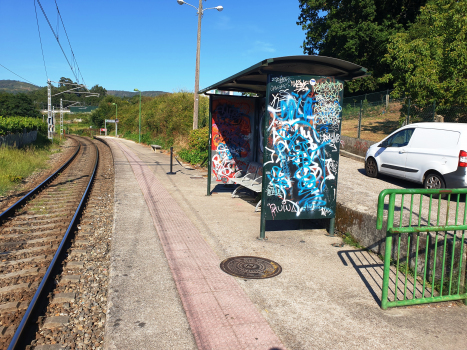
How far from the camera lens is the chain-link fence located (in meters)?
11.7

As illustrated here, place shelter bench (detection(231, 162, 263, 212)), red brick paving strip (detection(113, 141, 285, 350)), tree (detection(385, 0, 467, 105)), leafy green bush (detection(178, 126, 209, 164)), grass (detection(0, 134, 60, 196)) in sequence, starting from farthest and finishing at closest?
leafy green bush (detection(178, 126, 209, 164)), tree (detection(385, 0, 467, 105)), grass (detection(0, 134, 60, 196)), shelter bench (detection(231, 162, 263, 212)), red brick paving strip (detection(113, 141, 285, 350))

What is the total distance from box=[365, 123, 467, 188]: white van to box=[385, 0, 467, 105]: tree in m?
3.40

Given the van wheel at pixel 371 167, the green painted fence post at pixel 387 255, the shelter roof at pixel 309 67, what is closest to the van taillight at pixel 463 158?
the van wheel at pixel 371 167

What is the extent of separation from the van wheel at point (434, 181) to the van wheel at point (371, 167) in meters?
2.14

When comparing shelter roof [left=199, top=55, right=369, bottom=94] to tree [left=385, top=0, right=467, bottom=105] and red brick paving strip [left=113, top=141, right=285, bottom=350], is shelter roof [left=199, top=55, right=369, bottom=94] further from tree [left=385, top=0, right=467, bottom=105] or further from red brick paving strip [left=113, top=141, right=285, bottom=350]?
tree [left=385, top=0, right=467, bottom=105]

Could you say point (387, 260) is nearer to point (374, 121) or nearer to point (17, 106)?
point (374, 121)

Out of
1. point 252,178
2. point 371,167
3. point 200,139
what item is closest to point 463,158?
point 371,167

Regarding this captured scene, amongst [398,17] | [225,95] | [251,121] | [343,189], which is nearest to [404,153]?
[343,189]

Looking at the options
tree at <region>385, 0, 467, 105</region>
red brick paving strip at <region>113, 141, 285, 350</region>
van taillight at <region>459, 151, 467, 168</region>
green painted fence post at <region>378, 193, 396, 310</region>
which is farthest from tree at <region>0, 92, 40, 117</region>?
green painted fence post at <region>378, 193, 396, 310</region>

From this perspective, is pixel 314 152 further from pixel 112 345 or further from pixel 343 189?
pixel 112 345

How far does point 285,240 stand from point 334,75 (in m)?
2.98

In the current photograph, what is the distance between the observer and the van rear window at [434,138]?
7901mm

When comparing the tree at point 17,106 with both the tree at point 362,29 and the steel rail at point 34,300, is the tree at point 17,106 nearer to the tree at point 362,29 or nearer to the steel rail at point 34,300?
the tree at point 362,29

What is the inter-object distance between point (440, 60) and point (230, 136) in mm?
7915
